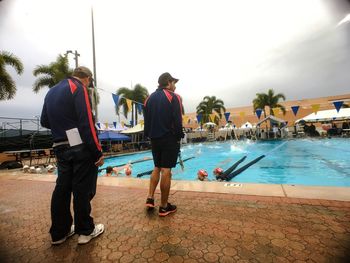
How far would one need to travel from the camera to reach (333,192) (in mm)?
3250

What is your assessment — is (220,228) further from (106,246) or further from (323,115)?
(323,115)

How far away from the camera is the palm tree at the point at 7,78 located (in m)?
12.3

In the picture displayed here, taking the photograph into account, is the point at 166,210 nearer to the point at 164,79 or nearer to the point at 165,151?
the point at 165,151

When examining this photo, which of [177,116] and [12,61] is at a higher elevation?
[12,61]

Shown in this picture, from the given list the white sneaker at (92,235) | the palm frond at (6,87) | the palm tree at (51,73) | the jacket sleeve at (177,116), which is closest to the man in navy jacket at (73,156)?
the white sneaker at (92,235)

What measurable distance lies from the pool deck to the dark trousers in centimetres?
18

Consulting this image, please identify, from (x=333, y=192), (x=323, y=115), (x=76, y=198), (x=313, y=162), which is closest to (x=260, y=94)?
(x=323, y=115)

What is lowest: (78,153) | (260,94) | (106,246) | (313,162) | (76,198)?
(313,162)

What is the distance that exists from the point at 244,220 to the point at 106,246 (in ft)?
5.24

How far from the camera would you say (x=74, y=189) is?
2.12 m

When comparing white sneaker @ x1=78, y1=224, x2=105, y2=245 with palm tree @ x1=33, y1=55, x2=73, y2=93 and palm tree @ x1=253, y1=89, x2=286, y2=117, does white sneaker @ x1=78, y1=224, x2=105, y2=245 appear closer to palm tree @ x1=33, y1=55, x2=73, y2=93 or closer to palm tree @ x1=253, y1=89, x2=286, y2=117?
palm tree @ x1=33, y1=55, x2=73, y2=93

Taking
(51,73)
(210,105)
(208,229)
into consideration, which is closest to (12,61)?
(51,73)

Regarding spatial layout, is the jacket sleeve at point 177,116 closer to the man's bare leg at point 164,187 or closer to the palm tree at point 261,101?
the man's bare leg at point 164,187

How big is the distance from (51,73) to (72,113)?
2056cm
